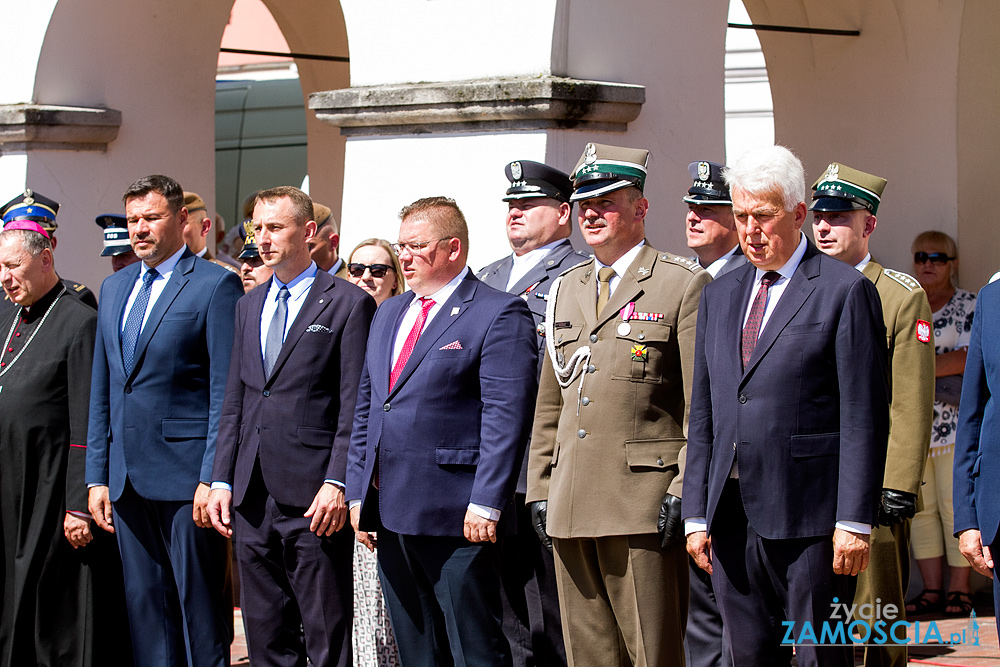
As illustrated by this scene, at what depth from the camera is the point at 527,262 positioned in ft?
18.3

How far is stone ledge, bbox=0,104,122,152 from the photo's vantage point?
7969 mm

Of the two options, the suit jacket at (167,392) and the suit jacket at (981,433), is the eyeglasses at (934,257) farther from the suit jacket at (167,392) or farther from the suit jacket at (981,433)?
the suit jacket at (167,392)

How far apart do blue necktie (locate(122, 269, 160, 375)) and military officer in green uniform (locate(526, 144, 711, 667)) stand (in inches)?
71.3

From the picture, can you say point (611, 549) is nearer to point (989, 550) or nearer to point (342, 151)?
point (989, 550)

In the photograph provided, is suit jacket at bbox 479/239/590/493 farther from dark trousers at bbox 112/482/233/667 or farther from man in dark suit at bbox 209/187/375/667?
dark trousers at bbox 112/482/233/667

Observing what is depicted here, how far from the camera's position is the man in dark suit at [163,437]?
5.45 metres

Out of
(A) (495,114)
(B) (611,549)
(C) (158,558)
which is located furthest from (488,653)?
(A) (495,114)

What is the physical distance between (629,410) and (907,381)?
986 millimetres

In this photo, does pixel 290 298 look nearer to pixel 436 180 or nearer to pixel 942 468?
pixel 436 180

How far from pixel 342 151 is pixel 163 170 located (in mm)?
3175

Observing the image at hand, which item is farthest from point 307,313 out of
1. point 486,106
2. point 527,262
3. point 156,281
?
point 486,106

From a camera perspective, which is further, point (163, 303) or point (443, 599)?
point (163, 303)

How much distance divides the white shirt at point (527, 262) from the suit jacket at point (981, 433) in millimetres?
1824

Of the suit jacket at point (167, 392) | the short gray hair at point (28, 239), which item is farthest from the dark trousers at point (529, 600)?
the short gray hair at point (28, 239)
